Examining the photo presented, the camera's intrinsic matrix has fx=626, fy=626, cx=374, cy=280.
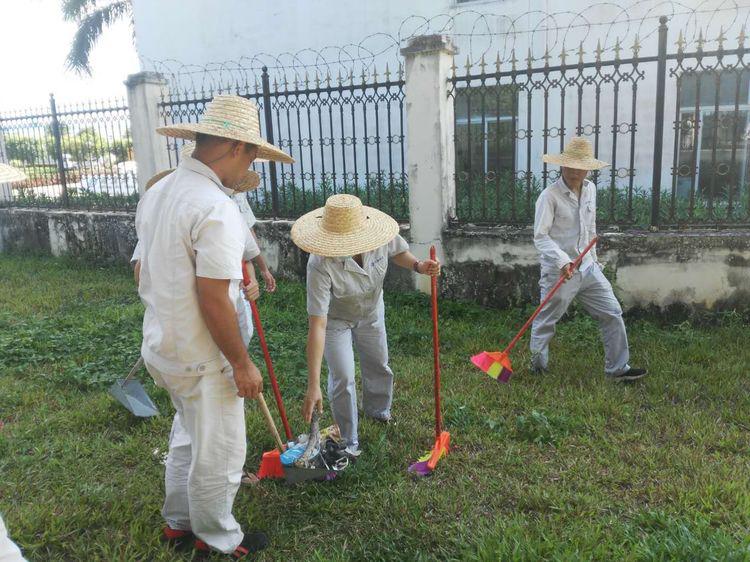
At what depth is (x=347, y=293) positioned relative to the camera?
126 inches

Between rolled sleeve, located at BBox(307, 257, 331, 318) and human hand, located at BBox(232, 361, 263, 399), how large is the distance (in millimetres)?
759

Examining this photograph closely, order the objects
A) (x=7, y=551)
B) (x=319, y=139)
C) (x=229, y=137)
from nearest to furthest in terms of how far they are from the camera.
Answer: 1. (x=7, y=551)
2. (x=229, y=137)
3. (x=319, y=139)

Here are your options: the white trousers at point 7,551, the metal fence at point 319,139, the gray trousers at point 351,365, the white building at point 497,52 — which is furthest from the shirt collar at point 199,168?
the white building at point 497,52

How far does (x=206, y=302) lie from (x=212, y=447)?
22.6 inches

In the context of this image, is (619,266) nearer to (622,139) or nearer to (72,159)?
(622,139)

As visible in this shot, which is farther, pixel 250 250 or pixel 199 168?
pixel 250 250

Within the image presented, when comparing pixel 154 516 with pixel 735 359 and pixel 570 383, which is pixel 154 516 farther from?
pixel 735 359

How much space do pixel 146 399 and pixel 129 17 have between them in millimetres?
17027

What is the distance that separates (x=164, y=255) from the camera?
2238 mm

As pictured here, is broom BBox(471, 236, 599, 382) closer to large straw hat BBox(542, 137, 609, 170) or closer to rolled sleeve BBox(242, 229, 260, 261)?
large straw hat BBox(542, 137, 609, 170)

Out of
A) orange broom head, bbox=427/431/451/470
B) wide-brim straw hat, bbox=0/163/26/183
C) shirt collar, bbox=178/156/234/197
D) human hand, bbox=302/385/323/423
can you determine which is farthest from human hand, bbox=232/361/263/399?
wide-brim straw hat, bbox=0/163/26/183

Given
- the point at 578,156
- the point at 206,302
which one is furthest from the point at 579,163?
the point at 206,302

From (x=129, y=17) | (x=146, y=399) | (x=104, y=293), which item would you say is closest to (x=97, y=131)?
(x=104, y=293)

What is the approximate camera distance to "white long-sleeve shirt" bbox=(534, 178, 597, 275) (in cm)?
433
